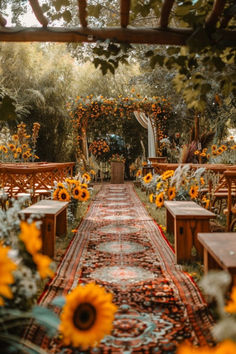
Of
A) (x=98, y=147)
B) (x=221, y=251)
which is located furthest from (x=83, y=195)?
A: (x=98, y=147)

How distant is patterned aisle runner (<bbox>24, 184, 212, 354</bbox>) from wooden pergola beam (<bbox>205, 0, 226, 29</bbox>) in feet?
4.90

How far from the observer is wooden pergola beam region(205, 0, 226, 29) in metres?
1.61

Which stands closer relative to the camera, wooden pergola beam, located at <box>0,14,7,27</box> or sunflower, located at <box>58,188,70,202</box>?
wooden pergola beam, located at <box>0,14,7,27</box>

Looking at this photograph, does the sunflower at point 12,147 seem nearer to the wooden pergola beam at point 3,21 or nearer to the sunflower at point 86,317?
the wooden pergola beam at point 3,21

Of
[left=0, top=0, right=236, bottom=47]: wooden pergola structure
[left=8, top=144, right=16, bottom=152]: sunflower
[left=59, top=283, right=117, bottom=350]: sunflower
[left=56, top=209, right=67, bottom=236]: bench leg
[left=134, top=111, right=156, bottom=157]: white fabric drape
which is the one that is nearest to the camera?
[left=59, top=283, right=117, bottom=350]: sunflower

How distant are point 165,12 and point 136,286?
173cm

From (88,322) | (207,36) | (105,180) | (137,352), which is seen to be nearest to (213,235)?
(137,352)

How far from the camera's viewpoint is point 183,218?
10.0 ft

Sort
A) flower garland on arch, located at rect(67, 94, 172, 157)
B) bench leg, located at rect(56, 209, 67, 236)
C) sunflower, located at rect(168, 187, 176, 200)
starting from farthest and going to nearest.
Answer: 1. flower garland on arch, located at rect(67, 94, 172, 157)
2. sunflower, located at rect(168, 187, 176, 200)
3. bench leg, located at rect(56, 209, 67, 236)

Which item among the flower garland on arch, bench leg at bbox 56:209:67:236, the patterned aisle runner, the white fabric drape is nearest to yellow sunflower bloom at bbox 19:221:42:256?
the patterned aisle runner

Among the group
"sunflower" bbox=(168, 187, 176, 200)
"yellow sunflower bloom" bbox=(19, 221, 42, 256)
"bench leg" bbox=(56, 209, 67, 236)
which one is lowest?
"bench leg" bbox=(56, 209, 67, 236)

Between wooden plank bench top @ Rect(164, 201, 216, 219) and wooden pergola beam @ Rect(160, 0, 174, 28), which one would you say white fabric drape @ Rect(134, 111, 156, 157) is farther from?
wooden pergola beam @ Rect(160, 0, 174, 28)

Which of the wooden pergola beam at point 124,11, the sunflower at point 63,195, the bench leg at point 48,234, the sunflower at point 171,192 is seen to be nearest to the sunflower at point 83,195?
the sunflower at point 63,195

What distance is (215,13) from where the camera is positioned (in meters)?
1.65
